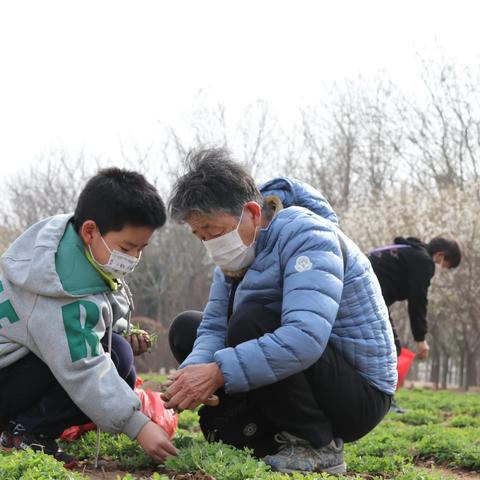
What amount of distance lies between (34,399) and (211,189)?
123 centimetres

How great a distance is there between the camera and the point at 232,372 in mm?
3068

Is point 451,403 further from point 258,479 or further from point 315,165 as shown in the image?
point 315,165

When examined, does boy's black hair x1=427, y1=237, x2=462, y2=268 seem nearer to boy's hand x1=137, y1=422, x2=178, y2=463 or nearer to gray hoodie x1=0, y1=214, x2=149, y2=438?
gray hoodie x1=0, y1=214, x2=149, y2=438

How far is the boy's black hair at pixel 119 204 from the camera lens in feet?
11.3

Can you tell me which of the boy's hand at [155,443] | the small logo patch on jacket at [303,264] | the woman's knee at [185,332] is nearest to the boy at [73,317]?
the boy's hand at [155,443]

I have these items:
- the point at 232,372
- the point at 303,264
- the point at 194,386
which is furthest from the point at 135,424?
the point at 303,264

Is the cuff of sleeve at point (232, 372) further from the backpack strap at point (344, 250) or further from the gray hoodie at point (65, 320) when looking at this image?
the backpack strap at point (344, 250)

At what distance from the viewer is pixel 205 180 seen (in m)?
3.26

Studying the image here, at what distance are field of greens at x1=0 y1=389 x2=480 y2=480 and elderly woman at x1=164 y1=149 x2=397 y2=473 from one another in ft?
0.72

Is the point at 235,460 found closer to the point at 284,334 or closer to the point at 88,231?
the point at 284,334

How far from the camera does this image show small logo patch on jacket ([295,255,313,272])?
314 cm

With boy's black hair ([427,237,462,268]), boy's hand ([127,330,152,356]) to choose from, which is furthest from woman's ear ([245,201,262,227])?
boy's black hair ([427,237,462,268])

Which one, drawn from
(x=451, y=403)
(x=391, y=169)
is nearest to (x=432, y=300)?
(x=451, y=403)

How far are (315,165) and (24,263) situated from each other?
2758 centimetres
